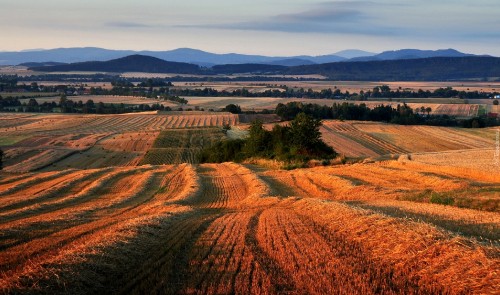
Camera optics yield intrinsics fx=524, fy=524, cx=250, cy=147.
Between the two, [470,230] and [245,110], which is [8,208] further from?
[245,110]

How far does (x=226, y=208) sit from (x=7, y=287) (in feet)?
51.4

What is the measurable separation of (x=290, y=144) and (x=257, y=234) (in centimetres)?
3829

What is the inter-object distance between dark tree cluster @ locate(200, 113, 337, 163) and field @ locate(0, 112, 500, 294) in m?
11.4

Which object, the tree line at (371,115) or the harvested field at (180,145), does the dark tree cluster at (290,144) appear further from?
the tree line at (371,115)

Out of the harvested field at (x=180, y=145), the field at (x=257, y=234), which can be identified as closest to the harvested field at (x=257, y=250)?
the field at (x=257, y=234)

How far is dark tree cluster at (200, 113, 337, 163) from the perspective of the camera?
50750mm

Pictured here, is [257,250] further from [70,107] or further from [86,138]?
[70,107]

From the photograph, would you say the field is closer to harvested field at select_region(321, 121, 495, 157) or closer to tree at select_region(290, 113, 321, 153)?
tree at select_region(290, 113, 321, 153)

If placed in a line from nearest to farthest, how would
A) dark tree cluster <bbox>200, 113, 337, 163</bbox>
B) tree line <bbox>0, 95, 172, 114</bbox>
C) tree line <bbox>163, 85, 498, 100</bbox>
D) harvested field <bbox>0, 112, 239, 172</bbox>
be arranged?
dark tree cluster <bbox>200, 113, 337, 163</bbox>, harvested field <bbox>0, 112, 239, 172</bbox>, tree line <bbox>0, 95, 172, 114</bbox>, tree line <bbox>163, 85, 498, 100</bbox>

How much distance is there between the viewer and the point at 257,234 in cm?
1466

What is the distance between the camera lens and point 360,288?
9383 mm

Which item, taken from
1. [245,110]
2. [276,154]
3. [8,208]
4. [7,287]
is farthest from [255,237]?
[245,110]

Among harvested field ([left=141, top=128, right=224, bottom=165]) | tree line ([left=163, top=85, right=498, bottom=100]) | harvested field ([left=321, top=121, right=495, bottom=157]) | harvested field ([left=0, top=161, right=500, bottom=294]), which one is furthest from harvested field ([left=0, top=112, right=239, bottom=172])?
tree line ([left=163, top=85, right=498, bottom=100])

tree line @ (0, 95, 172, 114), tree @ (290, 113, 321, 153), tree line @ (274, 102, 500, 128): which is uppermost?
tree @ (290, 113, 321, 153)
